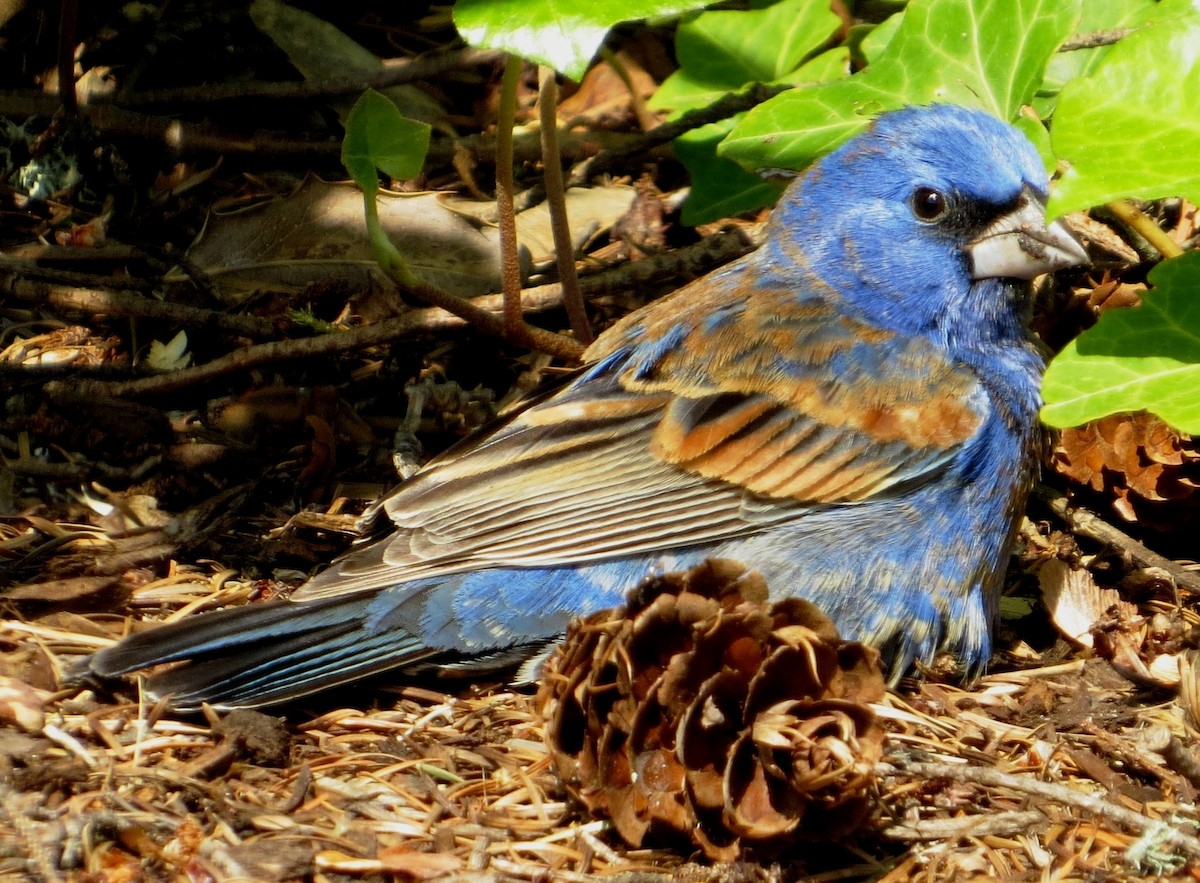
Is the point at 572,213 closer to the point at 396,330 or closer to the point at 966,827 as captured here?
the point at 396,330

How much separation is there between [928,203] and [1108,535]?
1199mm

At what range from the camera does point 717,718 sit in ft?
9.39

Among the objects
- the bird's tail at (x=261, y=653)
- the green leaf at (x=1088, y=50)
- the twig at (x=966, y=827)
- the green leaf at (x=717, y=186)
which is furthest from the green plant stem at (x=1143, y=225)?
the bird's tail at (x=261, y=653)

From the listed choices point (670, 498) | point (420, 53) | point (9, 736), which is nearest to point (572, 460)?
point (670, 498)

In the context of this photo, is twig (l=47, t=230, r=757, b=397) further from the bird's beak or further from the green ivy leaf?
the bird's beak

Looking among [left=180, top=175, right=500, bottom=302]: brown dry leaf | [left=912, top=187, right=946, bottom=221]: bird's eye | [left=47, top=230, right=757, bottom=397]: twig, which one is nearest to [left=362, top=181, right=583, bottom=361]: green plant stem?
[left=47, top=230, right=757, bottom=397]: twig

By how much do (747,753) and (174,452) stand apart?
2.49 m

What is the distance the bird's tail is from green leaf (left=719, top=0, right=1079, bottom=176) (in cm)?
191

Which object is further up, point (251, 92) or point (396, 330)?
point (251, 92)

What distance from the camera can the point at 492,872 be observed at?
289 centimetres

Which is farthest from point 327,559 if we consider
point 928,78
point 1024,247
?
point 928,78

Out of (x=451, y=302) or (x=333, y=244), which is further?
(x=333, y=244)

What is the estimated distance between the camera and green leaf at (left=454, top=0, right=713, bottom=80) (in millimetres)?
3443

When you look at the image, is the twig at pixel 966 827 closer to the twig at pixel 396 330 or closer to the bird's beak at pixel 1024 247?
the bird's beak at pixel 1024 247
